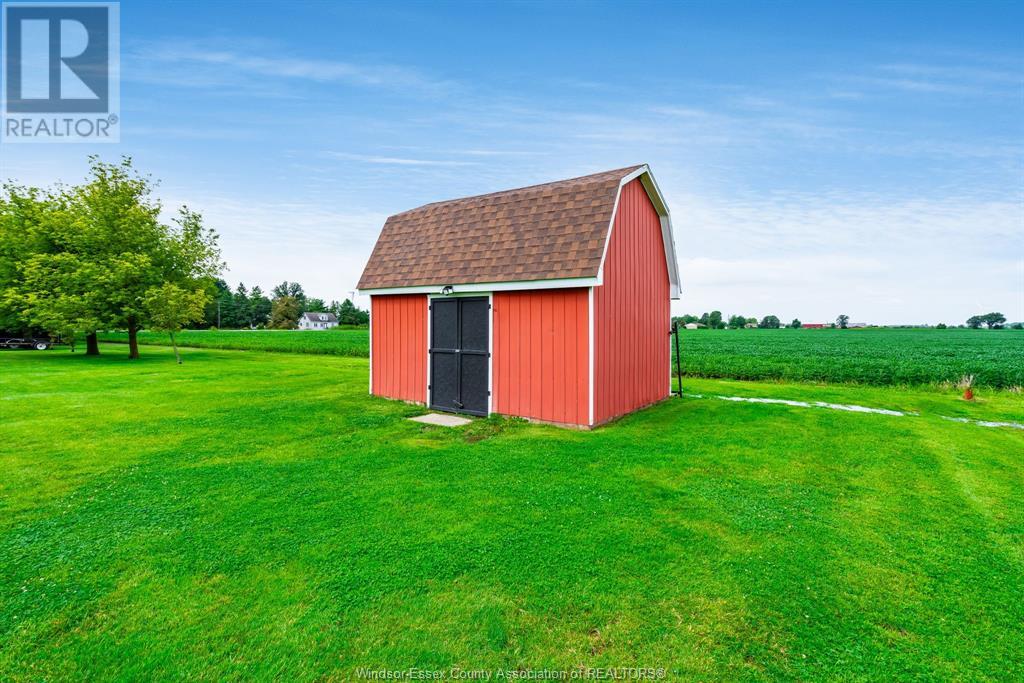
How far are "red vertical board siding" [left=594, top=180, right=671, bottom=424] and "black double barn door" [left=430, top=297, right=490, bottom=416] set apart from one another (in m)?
2.31

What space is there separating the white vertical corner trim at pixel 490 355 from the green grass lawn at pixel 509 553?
160 centimetres

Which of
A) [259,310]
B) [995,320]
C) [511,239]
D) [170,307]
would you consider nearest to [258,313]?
[259,310]

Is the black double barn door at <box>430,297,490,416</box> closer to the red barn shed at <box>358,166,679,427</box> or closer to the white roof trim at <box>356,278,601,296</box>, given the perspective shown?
the red barn shed at <box>358,166,679,427</box>

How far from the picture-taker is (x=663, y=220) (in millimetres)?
10422

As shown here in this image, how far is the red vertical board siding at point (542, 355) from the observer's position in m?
7.80

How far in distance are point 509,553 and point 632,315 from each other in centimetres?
649

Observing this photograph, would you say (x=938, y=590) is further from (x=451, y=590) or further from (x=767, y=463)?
(x=451, y=590)

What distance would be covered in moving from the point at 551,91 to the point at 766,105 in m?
6.61

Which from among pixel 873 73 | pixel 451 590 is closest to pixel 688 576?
pixel 451 590

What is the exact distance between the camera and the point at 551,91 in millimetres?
15016

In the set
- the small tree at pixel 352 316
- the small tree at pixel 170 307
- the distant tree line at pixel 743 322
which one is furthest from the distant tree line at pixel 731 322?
the small tree at pixel 170 307

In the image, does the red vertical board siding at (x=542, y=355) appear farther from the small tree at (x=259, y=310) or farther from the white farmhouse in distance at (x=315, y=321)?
the white farmhouse in distance at (x=315, y=321)

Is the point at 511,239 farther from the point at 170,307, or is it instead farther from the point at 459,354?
the point at 170,307

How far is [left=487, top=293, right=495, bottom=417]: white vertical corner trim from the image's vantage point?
880 cm
